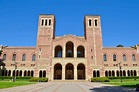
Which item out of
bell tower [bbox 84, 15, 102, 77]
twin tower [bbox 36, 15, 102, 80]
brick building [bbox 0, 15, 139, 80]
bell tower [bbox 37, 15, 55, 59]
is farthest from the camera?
bell tower [bbox 37, 15, 55, 59]

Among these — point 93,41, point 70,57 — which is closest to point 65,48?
point 70,57

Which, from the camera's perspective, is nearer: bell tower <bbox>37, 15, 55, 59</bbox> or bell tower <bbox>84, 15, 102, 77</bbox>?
bell tower <bbox>84, 15, 102, 77</bbox>

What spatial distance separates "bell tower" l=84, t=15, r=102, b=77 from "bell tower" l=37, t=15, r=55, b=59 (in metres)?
13.3

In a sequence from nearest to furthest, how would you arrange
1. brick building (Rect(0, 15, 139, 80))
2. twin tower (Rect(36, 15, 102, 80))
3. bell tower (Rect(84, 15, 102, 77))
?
twin tower (Rect(36, 15, 102, 80)), brick building (Rect(0, 15, 139, 80)), bell tower (Rect(84, 15, 102, 77))

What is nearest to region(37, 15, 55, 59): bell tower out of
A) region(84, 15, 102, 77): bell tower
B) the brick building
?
the brick building

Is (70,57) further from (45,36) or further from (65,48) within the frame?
(45,36)

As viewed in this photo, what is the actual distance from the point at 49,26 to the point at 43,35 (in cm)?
435

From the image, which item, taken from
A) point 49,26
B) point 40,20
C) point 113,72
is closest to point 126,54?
point 113,72

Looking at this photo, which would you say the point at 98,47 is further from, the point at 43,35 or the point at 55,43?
the point at 43,35

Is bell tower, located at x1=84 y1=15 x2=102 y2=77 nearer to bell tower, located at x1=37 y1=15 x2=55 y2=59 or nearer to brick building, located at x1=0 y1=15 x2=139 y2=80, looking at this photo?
brick building, located at x1=0 y1=15 x2=139 y2=80

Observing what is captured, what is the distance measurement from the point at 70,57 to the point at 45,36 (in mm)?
11821

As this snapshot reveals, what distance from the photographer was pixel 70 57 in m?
57.1

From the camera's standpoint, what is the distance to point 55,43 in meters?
57.4

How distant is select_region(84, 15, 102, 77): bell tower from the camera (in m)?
55.7
